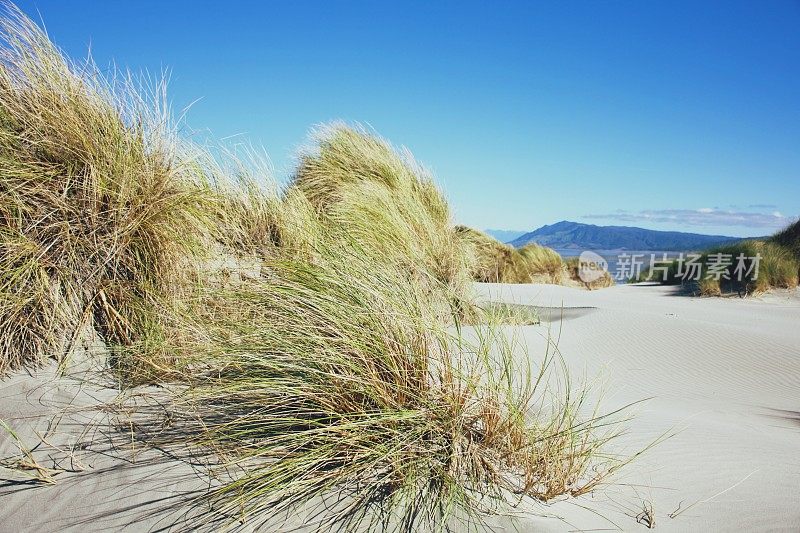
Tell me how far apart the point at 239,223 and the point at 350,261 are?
2.04 meters

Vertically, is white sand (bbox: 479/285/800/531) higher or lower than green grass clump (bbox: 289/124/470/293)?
lower

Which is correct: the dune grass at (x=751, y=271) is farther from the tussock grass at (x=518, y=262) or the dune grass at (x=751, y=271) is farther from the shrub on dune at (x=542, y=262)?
the tussock grass at (x=518, y=262)

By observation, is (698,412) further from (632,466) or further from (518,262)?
(518,262)

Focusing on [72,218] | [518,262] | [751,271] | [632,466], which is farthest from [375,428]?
[751,271]

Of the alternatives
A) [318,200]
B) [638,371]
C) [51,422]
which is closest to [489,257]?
[318,200]

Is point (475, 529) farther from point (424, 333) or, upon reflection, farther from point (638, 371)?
point (638, 371)

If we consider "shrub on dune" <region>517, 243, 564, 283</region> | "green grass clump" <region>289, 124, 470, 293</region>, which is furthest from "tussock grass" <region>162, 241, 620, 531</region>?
"shrub on dune" <region>517, 243, 564, 283</region>

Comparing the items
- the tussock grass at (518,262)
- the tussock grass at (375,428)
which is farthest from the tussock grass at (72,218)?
the tussock grass at (518,262)

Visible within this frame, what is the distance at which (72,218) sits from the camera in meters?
2.70

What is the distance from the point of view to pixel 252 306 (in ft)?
6.96

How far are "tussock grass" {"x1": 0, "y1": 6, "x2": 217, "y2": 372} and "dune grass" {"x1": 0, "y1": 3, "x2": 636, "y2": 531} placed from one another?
0.04 feet

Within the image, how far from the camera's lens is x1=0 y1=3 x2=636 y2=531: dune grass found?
1.57 metres

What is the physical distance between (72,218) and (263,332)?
161 centimetres

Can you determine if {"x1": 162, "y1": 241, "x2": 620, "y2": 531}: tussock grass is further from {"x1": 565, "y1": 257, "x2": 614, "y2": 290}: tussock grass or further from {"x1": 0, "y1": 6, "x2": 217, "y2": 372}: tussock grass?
{"x1": 565, "y1": 257, "x2": 614, "y2": 290}: tussock grass
